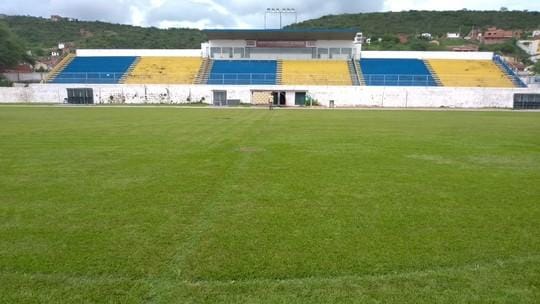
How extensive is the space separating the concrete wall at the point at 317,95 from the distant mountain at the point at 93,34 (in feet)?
173

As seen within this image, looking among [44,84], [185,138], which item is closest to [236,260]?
[185,138]

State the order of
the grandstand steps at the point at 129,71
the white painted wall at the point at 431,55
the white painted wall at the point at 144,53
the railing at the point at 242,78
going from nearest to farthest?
the railing at the point at 242,78, the grandstand steps at the point at 129,71, the white painted wall at the point at 431,55, the white painted wall at the point at 144,53

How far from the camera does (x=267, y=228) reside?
5676 millimetres

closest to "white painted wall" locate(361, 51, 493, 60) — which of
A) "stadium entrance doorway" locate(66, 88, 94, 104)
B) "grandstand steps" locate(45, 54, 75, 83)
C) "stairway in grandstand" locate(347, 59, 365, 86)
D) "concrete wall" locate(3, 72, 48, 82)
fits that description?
"stairway in grandstand" locate(347, 59, 365, 86)

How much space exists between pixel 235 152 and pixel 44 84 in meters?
46.4

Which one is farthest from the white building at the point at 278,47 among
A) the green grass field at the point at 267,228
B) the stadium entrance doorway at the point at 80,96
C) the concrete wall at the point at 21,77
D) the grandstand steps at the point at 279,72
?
the green grass field at the point at 267,228

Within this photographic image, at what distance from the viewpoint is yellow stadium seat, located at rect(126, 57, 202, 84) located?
51.2 meters

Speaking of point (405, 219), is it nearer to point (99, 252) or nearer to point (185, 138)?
point (99, 252)

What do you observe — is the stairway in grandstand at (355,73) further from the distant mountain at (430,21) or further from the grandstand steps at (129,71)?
the distant mountain at (430,21)


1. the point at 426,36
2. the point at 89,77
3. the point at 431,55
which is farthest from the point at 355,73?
the point at 426,36

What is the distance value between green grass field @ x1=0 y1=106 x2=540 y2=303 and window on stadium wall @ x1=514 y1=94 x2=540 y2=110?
4161 cm

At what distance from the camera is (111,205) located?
6668 mm

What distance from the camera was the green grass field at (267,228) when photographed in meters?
4.08

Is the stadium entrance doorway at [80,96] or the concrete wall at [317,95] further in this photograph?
the stadium entrance doorway at [80,96]
